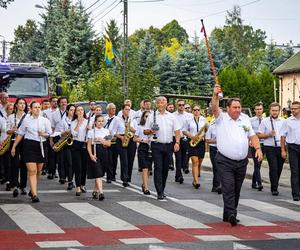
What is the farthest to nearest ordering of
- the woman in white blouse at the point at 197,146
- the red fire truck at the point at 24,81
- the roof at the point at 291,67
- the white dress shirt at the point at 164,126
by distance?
1. the roof at the point at 291,67
2. the red fire truck at the point at 24,81
3. the woman in white blouse at the point at 197,146
4. the white dress shirt at the point at 164,126

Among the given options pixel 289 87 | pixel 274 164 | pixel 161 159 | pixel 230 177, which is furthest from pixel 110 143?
pixel 289 87

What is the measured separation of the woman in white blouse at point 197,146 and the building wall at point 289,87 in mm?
38186

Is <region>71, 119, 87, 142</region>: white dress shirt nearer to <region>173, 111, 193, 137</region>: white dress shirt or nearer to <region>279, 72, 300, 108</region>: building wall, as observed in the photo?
<region>173, 111, 193, 137</region>: white dress shirt

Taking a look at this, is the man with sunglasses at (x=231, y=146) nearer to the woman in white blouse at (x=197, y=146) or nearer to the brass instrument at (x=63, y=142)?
the woman in white blouse at (x=197, y=146)

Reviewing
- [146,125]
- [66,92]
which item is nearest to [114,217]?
[146,125]

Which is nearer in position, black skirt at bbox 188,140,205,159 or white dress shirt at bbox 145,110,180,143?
white dress shirt at bbox 145,110,180,143

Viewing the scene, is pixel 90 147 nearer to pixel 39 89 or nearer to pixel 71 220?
pixel 71 220

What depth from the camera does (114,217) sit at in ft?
41.7

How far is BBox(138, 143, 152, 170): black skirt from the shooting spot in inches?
645

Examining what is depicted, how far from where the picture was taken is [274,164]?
16.9m

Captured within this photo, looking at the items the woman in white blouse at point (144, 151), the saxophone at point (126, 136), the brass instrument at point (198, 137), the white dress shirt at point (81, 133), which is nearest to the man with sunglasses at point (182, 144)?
the brass instrument at point (198, 137)

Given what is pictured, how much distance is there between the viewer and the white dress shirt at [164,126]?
1555 cm

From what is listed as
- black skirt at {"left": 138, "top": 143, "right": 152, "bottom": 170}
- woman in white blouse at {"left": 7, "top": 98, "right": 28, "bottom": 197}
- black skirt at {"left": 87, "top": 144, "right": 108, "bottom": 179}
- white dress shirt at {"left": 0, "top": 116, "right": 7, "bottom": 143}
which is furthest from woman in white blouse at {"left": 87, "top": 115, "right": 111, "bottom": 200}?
white dress shirt at {"left": 0, "top": 116, "right": 7, "bottom": 143}

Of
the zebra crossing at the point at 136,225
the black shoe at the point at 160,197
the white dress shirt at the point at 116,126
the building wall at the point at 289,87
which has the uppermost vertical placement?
the building wall at the point at 289,87
